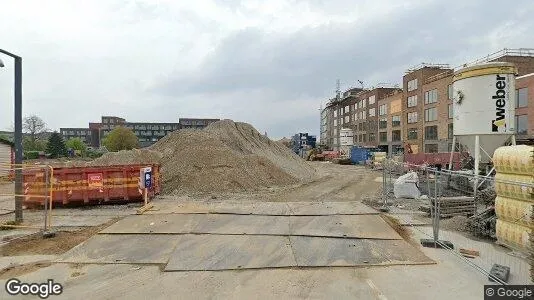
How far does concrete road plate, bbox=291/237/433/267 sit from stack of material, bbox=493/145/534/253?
1987 mm

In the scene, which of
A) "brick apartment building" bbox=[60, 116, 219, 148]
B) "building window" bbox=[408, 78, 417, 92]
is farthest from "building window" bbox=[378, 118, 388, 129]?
"brick apartment building" bbox=[60, 116, 219, 148]

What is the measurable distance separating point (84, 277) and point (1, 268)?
213 centimetres

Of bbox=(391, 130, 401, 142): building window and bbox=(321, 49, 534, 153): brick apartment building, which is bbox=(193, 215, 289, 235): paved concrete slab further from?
A: bbox=(391, 130, 401, 142): building window

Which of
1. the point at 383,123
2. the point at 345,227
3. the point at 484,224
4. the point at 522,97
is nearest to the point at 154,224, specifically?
the point at 345,227

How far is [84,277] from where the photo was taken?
22.3ft

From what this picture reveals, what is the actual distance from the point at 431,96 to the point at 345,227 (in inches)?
2195

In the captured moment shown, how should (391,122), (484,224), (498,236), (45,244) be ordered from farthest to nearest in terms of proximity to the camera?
(391,122), (484,224), (45,244), (498,236)

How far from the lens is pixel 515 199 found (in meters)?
7.70

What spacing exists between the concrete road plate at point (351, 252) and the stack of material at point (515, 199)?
199 cm

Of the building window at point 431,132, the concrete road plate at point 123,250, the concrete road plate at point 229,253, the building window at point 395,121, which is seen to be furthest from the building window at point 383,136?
the concrete road plate at point 123,250

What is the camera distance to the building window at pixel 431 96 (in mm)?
56625

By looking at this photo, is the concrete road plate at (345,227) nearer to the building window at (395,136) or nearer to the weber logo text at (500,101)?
the weber logo text at (500,101)

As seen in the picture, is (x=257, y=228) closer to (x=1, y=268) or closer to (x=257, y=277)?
(x=257, y=277)

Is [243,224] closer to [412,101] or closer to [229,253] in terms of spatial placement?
[229,253]
